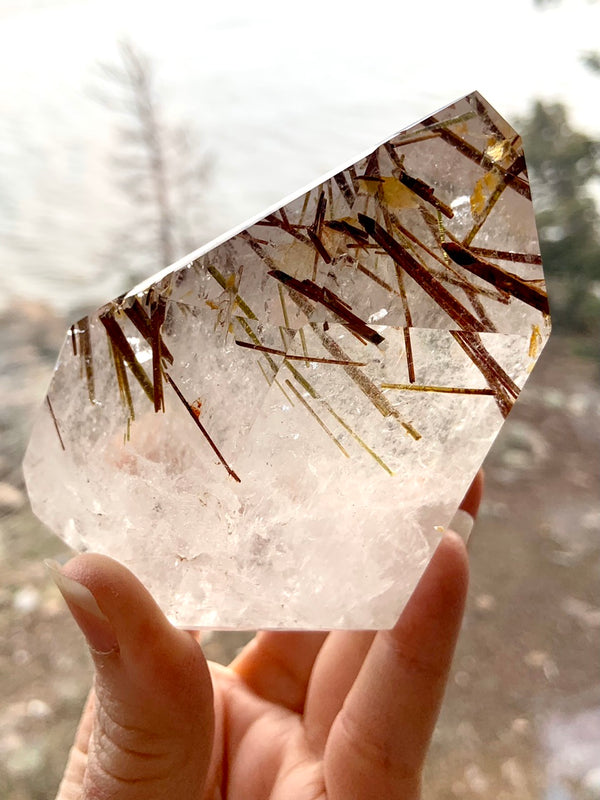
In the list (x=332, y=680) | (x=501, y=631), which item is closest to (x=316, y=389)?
(x=332, y=680)

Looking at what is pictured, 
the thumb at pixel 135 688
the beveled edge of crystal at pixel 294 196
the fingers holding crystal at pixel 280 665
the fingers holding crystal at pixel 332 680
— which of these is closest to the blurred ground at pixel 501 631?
the fingers holding crystal at pixel 280 665

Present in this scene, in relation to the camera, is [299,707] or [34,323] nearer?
[299,707]

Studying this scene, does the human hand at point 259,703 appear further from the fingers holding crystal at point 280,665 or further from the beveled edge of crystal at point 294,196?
the beveled edge of crystal at point 294,196

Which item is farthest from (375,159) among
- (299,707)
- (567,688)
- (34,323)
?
(34,323)

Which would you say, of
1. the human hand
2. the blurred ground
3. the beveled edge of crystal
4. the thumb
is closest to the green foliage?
the blurred ground

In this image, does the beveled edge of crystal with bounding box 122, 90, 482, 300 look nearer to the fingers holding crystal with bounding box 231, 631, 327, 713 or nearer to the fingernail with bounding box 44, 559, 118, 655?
the fingernail with bounding box 44, 559, 118, 655

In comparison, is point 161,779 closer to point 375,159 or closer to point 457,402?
point 457,402
